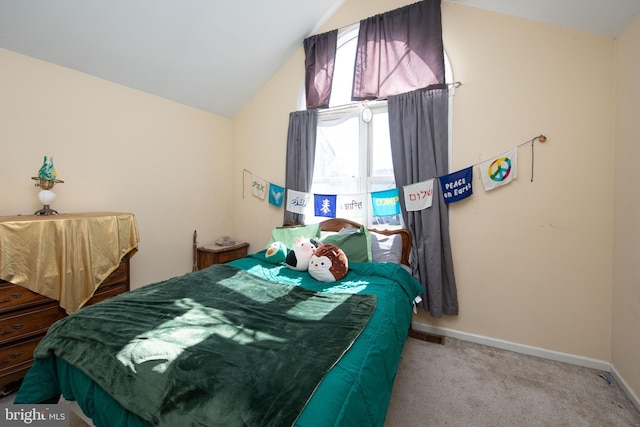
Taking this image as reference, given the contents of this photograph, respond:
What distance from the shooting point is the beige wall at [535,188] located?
6.14 feet

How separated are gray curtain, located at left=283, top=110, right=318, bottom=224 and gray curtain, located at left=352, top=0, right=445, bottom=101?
22.5 inches

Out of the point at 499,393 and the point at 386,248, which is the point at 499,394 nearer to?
the point at 499,393

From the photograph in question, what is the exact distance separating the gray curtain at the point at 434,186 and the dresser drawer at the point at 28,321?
107 inches

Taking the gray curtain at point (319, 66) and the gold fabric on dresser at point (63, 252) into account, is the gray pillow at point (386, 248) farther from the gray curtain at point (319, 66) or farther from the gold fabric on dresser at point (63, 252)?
the gold fabric on dresser at point (63, 252)

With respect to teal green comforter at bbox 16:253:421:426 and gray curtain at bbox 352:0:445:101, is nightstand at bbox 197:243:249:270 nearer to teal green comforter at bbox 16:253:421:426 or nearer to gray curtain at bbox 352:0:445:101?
teal green comforter at bbox 16:253:421:426

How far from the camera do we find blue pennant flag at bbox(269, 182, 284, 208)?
122 inches

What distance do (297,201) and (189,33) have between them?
1.83 m

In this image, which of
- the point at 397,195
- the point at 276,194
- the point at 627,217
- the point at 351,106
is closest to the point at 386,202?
the point at 397,195

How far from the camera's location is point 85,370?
3.15 feet

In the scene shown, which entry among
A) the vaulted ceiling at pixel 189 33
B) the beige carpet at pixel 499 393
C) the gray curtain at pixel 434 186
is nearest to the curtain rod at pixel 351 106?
the gray curtain at pixel 434 186

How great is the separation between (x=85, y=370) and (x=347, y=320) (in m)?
1.03

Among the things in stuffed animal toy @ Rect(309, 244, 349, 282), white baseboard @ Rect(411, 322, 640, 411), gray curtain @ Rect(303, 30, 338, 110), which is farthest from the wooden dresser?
white baseboard @ Rect(411, 322, 640, 411)

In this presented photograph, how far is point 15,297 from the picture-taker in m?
1.60

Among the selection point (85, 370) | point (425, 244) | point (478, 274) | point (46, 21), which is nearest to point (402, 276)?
point (425, 244)
